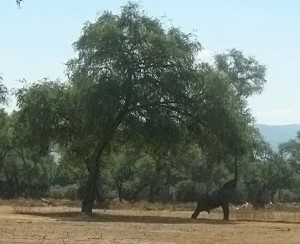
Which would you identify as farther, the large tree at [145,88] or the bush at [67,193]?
the bush at [67,193]

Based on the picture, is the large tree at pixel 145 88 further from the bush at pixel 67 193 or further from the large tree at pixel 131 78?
the bush at pixel 67 193

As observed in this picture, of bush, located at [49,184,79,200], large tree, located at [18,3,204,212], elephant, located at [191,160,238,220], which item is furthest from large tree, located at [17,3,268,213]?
bush, located at [49,184,79,200]

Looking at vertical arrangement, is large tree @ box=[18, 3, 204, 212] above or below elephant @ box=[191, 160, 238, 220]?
above

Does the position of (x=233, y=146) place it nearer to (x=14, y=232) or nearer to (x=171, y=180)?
(x=14, y=232)

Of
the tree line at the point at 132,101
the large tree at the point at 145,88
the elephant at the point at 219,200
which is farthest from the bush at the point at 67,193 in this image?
the elephant at the point at 219,200

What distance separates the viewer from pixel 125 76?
1339 inches

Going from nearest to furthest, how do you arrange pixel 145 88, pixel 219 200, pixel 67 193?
pixel 219 200, pixel 145 88, pixel 67 193

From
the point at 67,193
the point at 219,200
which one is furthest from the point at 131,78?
the point at 67,193

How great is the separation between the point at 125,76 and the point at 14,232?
15.1 m

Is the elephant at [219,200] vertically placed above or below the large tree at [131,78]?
below

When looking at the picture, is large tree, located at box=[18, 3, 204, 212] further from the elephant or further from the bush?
the bush

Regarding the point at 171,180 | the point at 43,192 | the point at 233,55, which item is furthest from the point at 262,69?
the point at 43,192

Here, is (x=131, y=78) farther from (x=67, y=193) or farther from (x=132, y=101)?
(x=67, y=193)

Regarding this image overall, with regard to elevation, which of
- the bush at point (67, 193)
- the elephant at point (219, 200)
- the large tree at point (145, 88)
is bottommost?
the elephant at point (219, 200)
